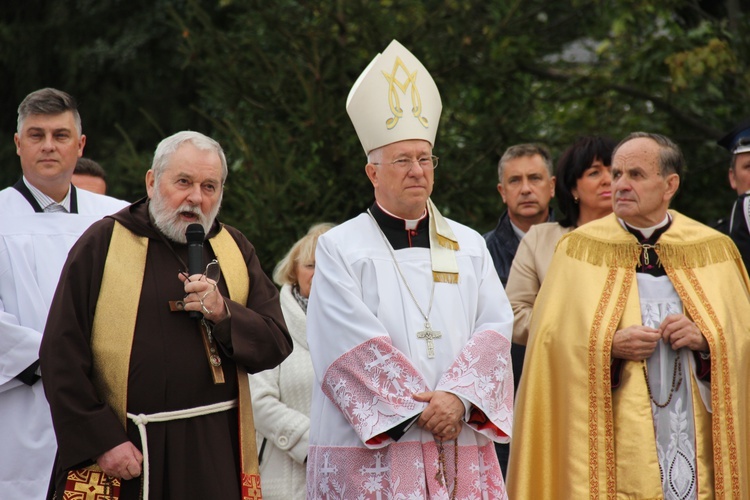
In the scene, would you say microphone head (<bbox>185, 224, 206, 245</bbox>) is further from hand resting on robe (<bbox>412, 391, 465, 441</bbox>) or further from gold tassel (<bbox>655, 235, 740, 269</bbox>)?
gold tassel (<bbox>655, 235, 740, 269</bbox>)

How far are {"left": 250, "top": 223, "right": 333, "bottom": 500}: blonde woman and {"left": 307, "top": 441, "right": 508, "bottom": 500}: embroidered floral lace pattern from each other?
37.6 inches

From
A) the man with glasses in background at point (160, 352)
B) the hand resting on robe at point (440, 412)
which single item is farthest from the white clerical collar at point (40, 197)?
the hand resting on robe at point (440, 412)

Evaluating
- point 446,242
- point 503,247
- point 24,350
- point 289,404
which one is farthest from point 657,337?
point 24,350

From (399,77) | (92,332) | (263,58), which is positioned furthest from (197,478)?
(263,58)

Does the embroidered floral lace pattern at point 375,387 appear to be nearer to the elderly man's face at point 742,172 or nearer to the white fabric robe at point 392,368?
the white fabric robe at point 392,368

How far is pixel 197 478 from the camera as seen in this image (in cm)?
477

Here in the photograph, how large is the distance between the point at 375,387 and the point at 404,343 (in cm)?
27

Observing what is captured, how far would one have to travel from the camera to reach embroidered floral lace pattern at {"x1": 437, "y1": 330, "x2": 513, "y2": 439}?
4.88 metres

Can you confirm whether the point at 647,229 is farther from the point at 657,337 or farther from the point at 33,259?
the point at 33,259

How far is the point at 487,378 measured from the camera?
4.96 metres

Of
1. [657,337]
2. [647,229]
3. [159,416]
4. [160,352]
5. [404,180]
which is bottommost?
[159,416]

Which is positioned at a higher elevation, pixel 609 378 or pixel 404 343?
pixel 404 343

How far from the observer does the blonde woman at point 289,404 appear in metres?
6.03

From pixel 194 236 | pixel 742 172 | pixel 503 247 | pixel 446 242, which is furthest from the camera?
pixel 503 247
